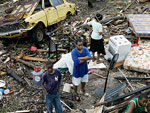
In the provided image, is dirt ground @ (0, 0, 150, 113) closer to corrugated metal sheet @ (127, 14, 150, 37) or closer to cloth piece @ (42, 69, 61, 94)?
cloth piece @ (42, 69, 61, 94)

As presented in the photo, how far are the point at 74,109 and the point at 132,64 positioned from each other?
2877mm

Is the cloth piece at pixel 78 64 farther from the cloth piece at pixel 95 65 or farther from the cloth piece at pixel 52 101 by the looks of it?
the cloth piece at pixel 95 65

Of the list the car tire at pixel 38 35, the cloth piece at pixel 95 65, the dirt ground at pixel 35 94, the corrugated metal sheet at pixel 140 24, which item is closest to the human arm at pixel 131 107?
the dirt ground at pixel 35 94

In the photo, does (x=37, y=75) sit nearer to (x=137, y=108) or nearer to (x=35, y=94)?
(x=35, y=94)

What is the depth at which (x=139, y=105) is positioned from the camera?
153 inches

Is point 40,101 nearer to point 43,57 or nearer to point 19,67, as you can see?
point 19,67

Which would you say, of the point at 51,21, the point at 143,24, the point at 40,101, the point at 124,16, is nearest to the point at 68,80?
the point at 40,101

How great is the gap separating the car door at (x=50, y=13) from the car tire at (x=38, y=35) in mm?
781

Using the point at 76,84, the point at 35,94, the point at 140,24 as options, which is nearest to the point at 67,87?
the point at 76,84

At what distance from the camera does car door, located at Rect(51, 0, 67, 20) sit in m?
10.0

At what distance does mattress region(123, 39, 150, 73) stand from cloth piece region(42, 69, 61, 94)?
336 cm

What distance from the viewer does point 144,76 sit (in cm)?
681

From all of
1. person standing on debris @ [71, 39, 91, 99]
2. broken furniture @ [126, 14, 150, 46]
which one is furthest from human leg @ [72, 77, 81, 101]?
broken furniture @ [126, 14, 150, 46]

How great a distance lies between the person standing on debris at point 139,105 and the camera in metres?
3.82
